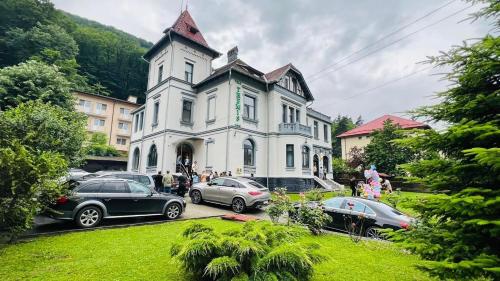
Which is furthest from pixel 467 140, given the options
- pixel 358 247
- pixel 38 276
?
pixel 38 276

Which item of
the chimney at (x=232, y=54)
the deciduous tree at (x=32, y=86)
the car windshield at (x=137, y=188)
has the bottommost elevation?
the car windshield at (x=137, y=188)

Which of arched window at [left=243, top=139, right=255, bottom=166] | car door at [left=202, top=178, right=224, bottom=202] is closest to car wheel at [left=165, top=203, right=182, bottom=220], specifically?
car door at [left=202, top=178, right=224, bottom=202]

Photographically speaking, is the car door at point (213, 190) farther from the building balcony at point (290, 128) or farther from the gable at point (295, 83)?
the gable at point (295, 83)

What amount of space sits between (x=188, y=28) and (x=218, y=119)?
10973 mm

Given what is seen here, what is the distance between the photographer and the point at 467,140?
117 inches

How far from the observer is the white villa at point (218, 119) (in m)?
20.9

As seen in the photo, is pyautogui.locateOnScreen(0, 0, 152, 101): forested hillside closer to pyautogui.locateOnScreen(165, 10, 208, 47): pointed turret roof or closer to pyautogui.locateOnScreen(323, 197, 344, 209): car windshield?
pyautogui.locateOnScreen(165, 10, 208, 47): pointed turret roof

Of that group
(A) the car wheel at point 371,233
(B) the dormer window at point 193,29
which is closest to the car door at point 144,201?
(A) the car wheel at point 371,233

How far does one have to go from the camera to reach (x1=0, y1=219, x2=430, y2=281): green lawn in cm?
447

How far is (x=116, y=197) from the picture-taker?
8984 mm

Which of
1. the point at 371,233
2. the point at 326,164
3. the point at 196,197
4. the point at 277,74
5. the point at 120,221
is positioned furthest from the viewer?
the point at 326,164

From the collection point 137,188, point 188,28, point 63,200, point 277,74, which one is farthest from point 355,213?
point 188,28

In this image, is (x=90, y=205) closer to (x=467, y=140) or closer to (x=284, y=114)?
(x=467, y=140)

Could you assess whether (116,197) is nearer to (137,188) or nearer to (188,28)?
(137,188)
